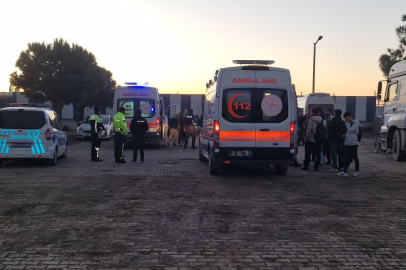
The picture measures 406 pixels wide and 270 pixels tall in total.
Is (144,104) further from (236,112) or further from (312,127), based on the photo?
(236,112)

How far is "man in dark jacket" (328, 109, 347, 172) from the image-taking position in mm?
11914

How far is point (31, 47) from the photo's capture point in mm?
40969

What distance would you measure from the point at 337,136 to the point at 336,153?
0.78m

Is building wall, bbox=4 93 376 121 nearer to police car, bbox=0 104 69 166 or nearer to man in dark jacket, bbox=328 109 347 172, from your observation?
police car, bbox=0 104 69 166

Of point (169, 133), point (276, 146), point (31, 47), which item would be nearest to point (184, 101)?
point (31, 47)

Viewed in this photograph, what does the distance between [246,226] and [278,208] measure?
1.37m

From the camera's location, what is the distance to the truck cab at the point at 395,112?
1501 centimetres

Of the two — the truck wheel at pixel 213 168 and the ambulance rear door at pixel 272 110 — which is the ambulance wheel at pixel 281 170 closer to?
the ambulance rear door at pixel 272 110

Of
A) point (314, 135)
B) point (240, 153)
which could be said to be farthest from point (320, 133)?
point (240, 153)

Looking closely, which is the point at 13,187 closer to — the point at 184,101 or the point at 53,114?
the point at 53,114

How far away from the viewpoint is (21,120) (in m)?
12.5

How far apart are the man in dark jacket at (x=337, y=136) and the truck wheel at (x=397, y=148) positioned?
3681 millimetres

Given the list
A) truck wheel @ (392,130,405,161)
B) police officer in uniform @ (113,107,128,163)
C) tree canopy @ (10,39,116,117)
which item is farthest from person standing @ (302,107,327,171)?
tree canopy @ (10,39,116,117)

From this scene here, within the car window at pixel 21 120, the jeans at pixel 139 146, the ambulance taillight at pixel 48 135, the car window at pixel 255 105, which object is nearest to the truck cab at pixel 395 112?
the car window at pixel 255 105
